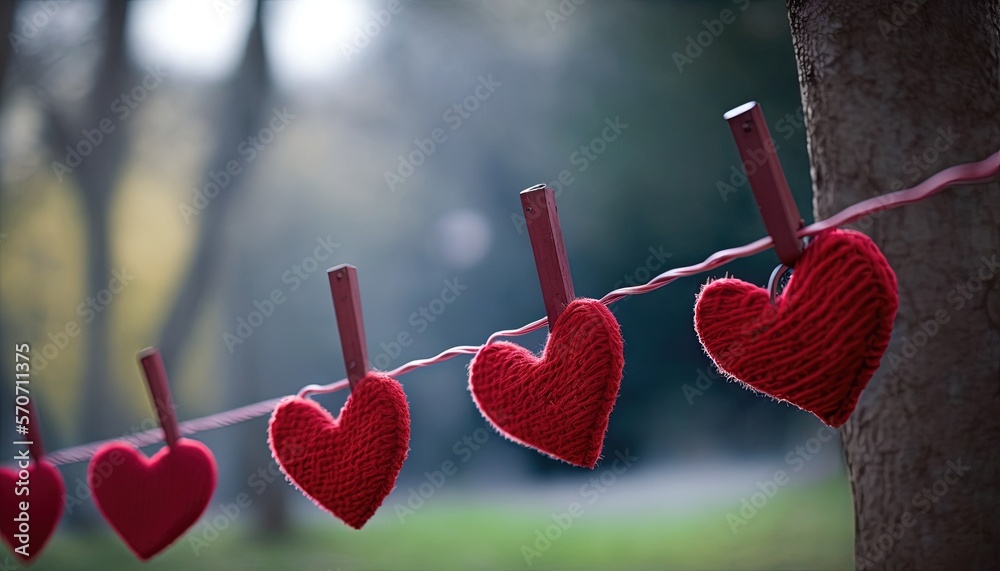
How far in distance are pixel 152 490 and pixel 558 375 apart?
0.69m

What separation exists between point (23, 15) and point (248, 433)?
6.61 feet

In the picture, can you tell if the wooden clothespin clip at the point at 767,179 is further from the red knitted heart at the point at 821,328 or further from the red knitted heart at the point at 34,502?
the red knitted heart at the point at 34,502

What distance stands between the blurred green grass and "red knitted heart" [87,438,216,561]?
4.27 ft

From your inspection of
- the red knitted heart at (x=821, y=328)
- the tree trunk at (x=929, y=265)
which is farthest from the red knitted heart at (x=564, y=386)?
the tree trunk at (x=929, y=265)

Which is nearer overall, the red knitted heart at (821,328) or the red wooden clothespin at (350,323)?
the red knitted heart at (821,328)

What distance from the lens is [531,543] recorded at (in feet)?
7.40

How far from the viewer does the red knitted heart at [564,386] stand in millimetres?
612

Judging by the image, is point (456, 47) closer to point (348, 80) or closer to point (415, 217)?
point (348, 80)

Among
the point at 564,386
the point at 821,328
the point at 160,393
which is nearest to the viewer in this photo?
the point at 821,328

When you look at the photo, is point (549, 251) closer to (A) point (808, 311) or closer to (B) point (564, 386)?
(B) point (564, 386)

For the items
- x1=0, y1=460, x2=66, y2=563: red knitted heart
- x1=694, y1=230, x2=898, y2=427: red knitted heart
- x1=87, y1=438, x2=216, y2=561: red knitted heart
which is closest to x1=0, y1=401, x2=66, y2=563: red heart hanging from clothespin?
x1=0, y1=460, x2=66, y2=563: red knitted heart

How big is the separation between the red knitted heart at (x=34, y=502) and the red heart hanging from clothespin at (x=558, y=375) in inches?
35.3

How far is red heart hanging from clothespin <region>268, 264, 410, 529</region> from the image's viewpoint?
737 millimetres

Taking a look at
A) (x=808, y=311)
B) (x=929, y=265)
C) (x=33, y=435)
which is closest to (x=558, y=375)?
(x=808, y=311)
